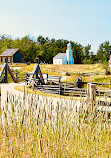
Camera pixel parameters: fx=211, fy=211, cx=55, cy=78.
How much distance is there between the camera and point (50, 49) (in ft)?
191

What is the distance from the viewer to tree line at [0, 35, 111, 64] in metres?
54.1

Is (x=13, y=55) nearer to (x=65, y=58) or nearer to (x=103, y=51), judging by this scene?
(x=65, y=58)

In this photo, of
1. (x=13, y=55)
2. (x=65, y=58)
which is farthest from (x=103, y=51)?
(x=13, y=55)

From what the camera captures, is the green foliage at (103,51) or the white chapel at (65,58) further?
the green foliage at (103,51)

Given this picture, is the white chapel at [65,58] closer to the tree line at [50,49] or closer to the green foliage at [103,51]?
the tree line at [50,49]

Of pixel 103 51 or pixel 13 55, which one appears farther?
pixel 103 51

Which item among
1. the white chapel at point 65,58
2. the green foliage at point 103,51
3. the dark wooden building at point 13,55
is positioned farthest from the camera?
the green foliage at point 103,51

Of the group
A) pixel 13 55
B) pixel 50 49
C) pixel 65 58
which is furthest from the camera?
pixel 50 49

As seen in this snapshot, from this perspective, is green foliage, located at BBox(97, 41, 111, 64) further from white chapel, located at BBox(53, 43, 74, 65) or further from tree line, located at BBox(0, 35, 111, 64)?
white chapel, located at BBox(53, 43, 74, 65)

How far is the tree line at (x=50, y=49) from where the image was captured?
2128 inches

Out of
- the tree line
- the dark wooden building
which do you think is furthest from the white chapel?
the dark wooden building

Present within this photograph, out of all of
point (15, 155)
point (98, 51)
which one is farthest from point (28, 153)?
point (98, 51)

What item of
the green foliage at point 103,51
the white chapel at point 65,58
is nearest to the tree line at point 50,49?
the green foliage at point 103,51

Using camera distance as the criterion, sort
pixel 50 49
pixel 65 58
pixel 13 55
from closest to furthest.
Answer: pixel 13 55 < pixel 65 58 < pixel 50 49
